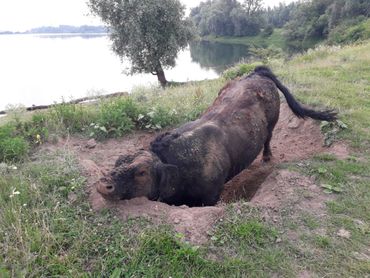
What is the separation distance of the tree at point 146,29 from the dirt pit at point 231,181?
14418 mm

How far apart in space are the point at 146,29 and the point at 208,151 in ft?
57.2

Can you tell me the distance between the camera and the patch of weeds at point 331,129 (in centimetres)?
592

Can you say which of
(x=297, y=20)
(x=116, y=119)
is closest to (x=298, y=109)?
(x=116, y=119)

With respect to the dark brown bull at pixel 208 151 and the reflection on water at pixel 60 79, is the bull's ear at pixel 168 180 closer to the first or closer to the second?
the dark brown bull at pixel 208 151

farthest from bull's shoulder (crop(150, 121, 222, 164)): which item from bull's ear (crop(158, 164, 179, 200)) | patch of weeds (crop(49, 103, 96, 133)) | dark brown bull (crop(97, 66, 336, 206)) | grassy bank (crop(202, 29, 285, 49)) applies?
grassy bank (crop(202, 29, 285, 49))

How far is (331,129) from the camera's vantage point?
617 centimetres

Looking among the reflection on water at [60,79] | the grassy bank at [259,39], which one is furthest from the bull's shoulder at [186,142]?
the grassy bank at [259,39]

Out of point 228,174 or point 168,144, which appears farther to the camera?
point 228,174

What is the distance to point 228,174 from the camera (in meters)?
4.93

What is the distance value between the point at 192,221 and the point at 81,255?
1.20m

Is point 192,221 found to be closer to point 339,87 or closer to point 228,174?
point 228,174

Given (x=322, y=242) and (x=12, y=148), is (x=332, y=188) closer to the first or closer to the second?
(x=322, y=242)

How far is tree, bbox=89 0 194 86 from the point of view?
19609 mm

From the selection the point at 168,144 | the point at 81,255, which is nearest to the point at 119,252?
the point at 81,255
